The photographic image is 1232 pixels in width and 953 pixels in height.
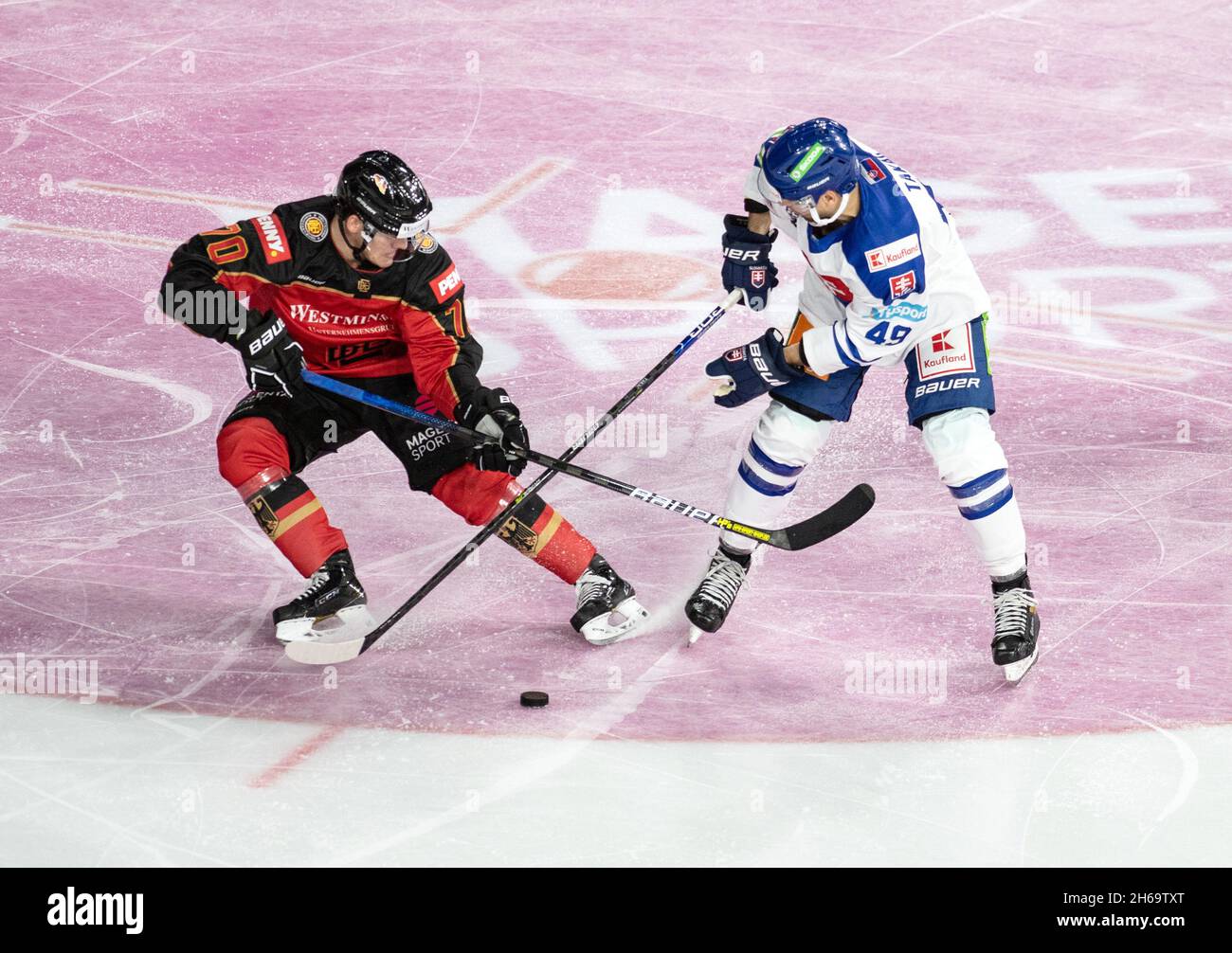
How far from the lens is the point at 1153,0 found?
1037 centimetres

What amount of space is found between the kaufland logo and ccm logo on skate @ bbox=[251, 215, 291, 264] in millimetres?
1618

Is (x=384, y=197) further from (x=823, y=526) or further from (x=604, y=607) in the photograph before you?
(x=823, y=526)

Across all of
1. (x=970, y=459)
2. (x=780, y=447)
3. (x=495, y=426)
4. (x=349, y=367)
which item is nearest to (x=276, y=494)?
(x=349, y=367)

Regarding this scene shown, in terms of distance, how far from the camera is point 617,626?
195 inches

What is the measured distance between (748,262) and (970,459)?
38.0 inches

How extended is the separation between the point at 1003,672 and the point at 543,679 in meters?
1.28

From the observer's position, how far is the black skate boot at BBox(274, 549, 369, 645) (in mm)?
4816

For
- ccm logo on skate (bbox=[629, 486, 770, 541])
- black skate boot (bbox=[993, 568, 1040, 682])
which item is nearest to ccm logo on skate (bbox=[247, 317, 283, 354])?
ccm logo on skate (bbox=[629, 486, 770, 541])

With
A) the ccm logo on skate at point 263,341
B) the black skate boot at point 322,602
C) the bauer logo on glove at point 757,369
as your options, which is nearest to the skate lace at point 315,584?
the black skate boot at point 322,602

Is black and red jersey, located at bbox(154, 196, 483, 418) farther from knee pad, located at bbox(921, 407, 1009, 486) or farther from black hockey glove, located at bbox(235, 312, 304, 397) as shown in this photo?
knee pad, located at bbox(921, 407, 1009, 486)

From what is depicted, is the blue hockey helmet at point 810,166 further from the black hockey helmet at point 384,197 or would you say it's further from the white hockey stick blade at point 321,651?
the white hockey stick blade at point 321,651

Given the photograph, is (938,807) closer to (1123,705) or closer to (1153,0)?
(1123,705)

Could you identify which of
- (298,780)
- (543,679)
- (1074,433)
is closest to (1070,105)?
(1074,433)

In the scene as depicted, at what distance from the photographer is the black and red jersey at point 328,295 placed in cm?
476
